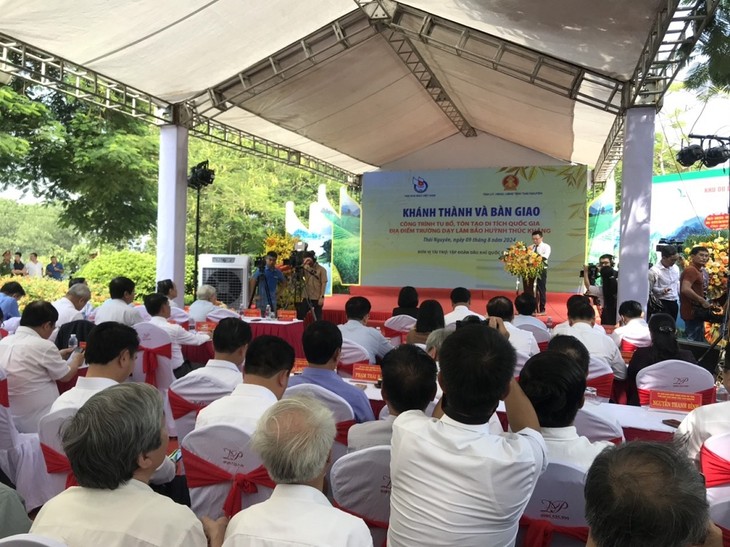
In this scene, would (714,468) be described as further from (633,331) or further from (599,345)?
(633,331)

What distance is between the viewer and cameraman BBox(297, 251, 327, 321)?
7633 millimetres

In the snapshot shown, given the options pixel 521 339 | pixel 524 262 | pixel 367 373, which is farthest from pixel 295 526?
pixel 524 262

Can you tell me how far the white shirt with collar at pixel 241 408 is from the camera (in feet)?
6.57

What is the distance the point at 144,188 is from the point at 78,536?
42.8 ft

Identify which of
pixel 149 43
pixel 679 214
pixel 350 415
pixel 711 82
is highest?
pixel 149 43

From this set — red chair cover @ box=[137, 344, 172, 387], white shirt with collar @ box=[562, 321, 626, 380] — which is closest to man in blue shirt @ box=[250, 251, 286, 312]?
red chair cover @ box=[137, 344, 172, 387]

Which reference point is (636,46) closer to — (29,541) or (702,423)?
(702,423)

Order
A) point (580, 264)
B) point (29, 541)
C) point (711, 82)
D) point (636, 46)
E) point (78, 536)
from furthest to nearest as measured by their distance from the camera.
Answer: point (580, 264) < point (711, 82) < point (636, 46) < point (78, 536) < point (29, 541)

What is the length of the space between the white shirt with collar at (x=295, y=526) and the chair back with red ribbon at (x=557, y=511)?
57 cm

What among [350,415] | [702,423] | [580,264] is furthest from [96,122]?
[702,423]

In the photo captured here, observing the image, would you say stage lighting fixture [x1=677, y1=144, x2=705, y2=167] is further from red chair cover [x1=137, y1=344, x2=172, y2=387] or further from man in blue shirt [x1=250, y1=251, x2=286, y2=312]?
red chair cover [x1=137, y1=344, x2=172, y2=387]

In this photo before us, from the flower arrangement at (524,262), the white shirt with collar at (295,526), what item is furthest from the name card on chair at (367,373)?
the flower arrangement at (524,262)

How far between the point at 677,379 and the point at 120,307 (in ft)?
12.7

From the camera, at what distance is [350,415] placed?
2314 millimetres
